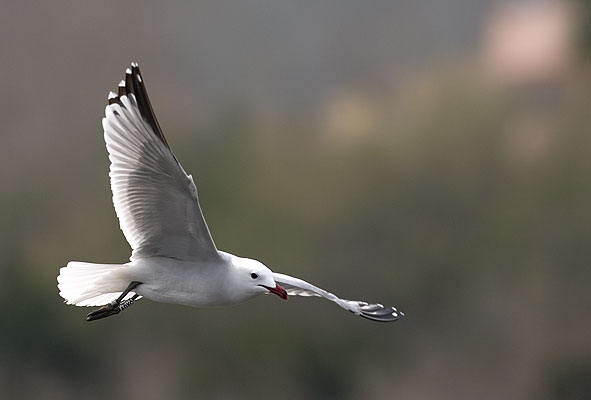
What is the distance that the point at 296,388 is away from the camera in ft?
39.1

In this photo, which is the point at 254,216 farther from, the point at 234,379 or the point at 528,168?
the point at 528,168

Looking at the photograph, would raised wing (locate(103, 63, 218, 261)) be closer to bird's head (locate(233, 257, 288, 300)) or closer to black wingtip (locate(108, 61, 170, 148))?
black wingtip (locate(108, 61, 170, 148))

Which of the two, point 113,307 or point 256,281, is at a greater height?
point 256,281

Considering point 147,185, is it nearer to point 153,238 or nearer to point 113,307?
point 153,238

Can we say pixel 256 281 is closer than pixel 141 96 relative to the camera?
No

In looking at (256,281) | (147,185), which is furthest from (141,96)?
(256,281)

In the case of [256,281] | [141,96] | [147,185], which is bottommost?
[256,281]

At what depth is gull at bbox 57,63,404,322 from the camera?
9.55 ft

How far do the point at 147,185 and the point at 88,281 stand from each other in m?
0.38

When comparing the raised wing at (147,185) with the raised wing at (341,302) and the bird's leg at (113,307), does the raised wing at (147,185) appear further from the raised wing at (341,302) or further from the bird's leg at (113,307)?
the raised wing at (341,302)

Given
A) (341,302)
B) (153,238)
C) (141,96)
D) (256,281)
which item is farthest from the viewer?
(341,302)

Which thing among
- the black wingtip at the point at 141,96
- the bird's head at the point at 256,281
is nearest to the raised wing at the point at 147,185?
the black wingtip at the point at 141,96

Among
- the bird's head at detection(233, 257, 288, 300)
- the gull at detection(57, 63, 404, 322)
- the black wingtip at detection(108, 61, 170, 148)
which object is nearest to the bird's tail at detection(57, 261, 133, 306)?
the gull at detection(57, 63, 404, 322)

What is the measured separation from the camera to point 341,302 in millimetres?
3436
